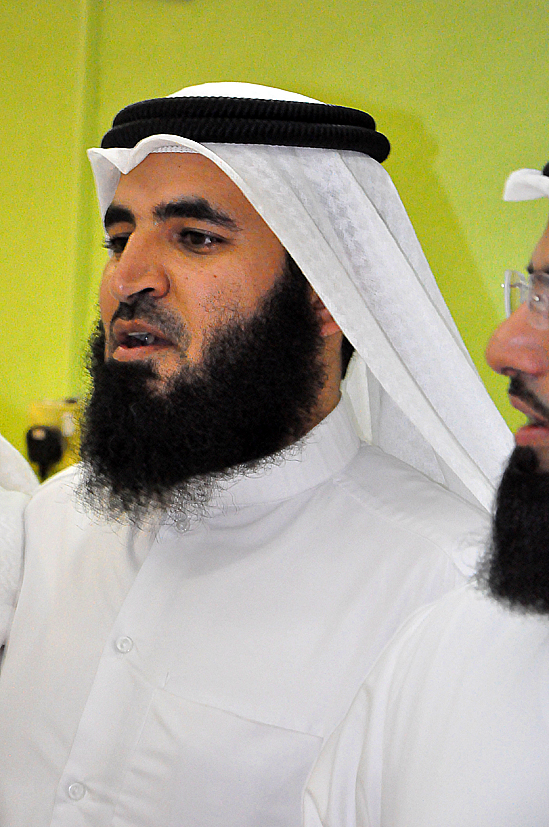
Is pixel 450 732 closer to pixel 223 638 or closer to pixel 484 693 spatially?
pixel 484 693

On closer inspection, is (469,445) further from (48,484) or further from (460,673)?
(48,484)

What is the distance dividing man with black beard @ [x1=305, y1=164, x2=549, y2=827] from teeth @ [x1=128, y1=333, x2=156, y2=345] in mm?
611

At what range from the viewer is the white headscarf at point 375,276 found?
1281 mm

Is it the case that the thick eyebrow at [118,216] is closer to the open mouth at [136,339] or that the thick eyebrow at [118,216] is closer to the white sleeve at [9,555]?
the open mouth at [136,339]

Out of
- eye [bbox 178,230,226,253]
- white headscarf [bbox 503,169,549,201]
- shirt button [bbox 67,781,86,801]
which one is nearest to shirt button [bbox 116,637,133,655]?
shirt button [bbox 67,781,86,801]

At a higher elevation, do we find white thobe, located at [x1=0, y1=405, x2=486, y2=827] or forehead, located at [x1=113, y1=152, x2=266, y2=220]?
forehead, located at [x1=113, y1=152, x2=266, y2=220]

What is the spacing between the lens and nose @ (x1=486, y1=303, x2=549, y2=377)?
0.86 m

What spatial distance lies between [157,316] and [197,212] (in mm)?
184

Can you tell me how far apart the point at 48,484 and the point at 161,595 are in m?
0.42

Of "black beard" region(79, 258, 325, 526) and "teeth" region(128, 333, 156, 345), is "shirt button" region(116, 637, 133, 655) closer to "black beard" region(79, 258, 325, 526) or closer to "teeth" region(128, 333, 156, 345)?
"black beard" region(79, 258, 325, 526)

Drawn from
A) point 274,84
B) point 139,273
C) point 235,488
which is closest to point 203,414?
point 235,488

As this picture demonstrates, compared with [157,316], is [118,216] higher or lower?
higher

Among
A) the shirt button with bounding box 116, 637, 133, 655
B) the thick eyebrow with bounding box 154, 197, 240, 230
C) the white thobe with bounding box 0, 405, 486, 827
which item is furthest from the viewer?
the thick eyebrow with bounding box 154, 197, 240, 230

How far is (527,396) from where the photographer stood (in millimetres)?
863
